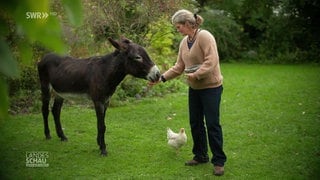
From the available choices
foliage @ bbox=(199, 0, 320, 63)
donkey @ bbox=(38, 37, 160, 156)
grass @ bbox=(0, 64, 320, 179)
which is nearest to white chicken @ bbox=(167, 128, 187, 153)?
grass @ bbox=(0, 64, 320, 179)

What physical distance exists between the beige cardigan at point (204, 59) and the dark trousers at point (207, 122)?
4.2 inches

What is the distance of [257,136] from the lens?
7086mm

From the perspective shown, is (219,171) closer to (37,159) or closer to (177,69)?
(177,69)

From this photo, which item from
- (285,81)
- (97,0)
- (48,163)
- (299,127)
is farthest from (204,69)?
(285,81)

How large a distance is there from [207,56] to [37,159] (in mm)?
2803

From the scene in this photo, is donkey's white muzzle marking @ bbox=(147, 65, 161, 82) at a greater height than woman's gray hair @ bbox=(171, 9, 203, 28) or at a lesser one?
lesser

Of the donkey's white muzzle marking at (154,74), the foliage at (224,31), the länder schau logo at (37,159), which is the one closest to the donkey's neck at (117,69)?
the donkey's white muzzle marking at (154,74)

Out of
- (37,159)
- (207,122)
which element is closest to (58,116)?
(37,159)

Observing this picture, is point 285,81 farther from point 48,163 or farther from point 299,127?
point 48,163

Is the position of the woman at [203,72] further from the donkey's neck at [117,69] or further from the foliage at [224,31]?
the foliage at [224,31]

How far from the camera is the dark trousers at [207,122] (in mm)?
5027

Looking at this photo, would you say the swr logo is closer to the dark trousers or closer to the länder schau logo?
the dark trousers

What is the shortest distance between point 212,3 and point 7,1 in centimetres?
1918

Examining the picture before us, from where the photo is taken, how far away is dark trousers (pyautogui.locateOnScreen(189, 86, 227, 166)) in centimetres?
503
